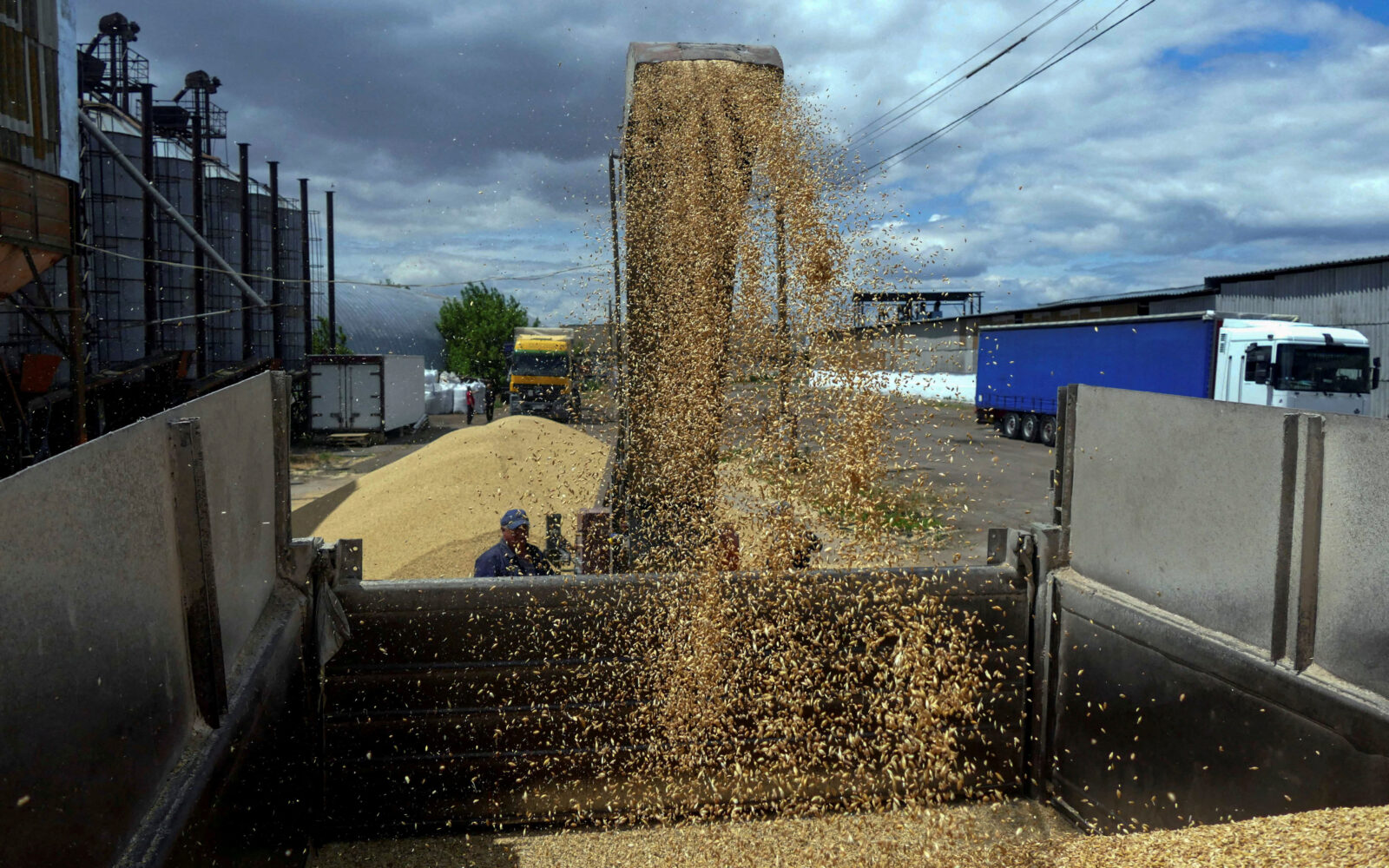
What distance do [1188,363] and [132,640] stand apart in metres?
20.1

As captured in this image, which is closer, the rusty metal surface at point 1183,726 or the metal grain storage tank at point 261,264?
the rusty metal surface at point 1183,726

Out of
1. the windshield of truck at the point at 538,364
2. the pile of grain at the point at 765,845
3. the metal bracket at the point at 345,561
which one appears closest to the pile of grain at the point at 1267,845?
the pile of grain at the point at 765,845

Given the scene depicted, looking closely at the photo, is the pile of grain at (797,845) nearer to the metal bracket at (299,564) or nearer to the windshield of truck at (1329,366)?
the metal bracket at (299,564)

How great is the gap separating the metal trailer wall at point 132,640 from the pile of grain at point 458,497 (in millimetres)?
5184

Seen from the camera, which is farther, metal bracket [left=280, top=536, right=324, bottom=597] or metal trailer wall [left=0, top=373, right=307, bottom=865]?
metal bracket [left=280, top=536, right=324, bottom=597]

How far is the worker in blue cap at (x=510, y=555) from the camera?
5.40 m

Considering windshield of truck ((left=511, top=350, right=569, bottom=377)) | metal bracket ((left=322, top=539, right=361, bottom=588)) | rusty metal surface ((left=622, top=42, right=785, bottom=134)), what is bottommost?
metal bracket ((left=322, top=539, right=361, bottom=588))

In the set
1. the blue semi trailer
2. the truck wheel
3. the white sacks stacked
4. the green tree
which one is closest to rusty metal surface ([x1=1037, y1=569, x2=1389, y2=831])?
the blue semi trailer

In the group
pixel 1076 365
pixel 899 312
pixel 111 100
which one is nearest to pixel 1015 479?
pixel 1076 365

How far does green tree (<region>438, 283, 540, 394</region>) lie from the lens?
4922cm

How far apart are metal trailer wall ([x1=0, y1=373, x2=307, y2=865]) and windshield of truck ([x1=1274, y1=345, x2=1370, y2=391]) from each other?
734 inches

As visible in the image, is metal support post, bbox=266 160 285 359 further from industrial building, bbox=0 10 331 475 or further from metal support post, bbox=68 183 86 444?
metal support post, bbox=68 183 86 444

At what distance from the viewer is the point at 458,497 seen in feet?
34.4

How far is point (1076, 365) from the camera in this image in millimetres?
22172
